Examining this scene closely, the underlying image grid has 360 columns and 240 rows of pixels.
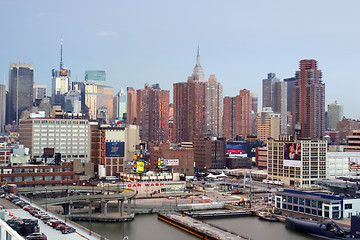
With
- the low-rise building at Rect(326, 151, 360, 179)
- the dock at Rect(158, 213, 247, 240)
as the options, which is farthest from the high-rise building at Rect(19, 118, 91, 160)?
the dock at Rect(158, 213, 247, 240)

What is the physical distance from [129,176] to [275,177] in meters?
42.3

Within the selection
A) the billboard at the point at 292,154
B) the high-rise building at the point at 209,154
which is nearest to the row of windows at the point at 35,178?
the billboard at the point at 292,154

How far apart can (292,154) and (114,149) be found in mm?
51186

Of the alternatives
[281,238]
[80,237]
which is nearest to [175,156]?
[281,238]

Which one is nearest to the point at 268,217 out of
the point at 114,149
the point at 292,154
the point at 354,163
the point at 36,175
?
the point at 36,175

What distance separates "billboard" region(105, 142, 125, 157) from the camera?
143m

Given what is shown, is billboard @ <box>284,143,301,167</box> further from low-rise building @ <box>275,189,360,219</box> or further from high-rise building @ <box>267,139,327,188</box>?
low-rise building @ <box>275,189,360,219</box>

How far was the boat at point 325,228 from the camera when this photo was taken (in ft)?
188

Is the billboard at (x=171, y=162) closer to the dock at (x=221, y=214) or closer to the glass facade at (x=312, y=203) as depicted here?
the dock at (x=221, y=214)

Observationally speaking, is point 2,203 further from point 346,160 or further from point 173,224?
point 346,160

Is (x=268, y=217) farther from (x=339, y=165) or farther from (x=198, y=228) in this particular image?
(x=339, y=165)

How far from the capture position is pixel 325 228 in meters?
63.7

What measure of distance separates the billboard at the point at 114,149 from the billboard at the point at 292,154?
47.4 m

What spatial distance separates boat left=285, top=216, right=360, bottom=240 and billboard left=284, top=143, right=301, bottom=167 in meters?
55.2
